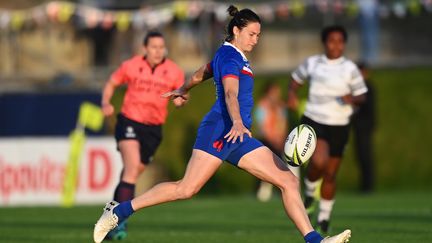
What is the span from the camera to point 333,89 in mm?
15766

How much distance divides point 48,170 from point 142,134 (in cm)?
978

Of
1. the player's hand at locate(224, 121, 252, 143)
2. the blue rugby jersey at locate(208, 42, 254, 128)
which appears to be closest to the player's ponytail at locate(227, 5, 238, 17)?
the blue rugby jersey at locate(208, 42, 254, 128)

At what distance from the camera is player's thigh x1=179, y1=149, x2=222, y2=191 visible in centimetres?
1153

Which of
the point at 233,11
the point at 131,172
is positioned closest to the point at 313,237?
the point at 233,11

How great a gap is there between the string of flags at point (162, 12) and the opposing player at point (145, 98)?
12.4 metres

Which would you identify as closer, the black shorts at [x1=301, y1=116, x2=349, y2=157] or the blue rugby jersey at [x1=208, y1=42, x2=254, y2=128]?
the blue rugby jersey at [x1=208, y1=42, x2=254, y2=128]

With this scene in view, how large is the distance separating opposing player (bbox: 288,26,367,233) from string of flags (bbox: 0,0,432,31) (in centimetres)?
1171

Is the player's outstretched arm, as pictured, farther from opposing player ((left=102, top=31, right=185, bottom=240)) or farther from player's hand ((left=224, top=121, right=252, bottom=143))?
opposing player ((left=102, top=31, right=185, bottom=240))

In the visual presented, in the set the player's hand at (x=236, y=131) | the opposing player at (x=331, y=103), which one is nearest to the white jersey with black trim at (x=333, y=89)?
the opposing player at (x=331, y=103)

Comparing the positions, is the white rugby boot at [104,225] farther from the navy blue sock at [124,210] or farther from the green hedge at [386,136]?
the green hedge at [386,136]

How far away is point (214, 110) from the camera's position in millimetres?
11703

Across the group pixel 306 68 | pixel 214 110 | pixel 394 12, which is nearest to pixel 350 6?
pixel 394 12

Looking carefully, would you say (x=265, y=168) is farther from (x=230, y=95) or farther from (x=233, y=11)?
(x=233, y=11)

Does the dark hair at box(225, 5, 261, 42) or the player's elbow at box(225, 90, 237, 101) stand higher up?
the dark hair at box(225, 5, 261, 42)
